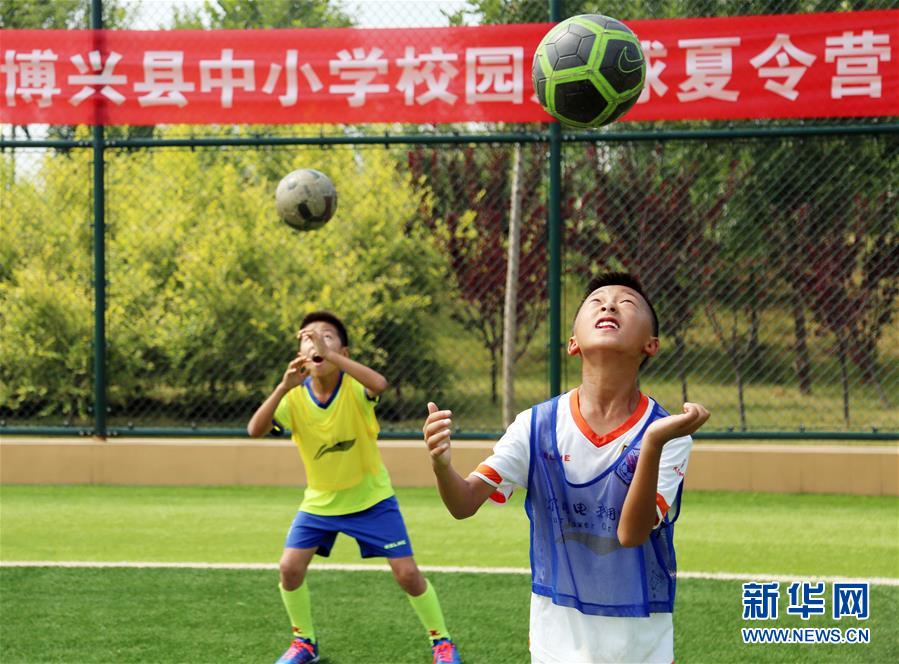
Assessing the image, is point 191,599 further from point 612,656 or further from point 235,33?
point 235,33

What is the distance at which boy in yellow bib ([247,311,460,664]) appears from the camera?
4480 millimetres

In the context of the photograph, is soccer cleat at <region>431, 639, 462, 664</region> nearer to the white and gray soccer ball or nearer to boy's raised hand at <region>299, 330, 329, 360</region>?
boy's raised hand at <region>299, 330, 329, 360</region>

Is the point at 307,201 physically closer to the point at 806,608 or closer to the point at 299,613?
the point at 299,613

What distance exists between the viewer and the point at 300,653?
4422 millimetres

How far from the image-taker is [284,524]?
7.01 metres

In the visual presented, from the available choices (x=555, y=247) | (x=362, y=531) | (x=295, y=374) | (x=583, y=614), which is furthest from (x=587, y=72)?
(x=555, y=247)

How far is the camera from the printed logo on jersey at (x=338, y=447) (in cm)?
476

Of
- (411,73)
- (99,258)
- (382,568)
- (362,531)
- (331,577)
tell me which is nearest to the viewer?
(362,531)

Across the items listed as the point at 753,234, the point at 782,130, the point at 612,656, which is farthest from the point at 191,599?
the point at 753,234

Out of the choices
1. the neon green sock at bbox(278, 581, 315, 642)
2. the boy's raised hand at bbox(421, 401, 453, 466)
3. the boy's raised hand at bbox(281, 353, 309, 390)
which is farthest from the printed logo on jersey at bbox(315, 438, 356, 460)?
the boy's raised hand at bbox(421, 401, 453, 466)

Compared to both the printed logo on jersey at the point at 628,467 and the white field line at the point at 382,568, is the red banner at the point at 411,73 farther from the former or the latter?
the printed logo on jersey at the point at 628,467

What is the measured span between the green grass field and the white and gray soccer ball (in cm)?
198

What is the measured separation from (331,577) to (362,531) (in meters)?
1.20

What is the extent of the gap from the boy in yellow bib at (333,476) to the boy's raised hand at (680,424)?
7.52ft
